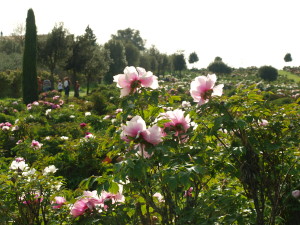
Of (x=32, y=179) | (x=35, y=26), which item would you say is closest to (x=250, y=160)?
(x=32, y=179)

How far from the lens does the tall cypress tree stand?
17.1 meters

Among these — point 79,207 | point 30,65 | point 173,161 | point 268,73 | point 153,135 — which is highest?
point 30,65

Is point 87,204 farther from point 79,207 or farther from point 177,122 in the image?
point 177,122

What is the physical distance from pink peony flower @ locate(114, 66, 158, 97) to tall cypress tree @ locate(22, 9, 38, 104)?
52.1 ft

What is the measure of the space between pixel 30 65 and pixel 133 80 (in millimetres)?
17014

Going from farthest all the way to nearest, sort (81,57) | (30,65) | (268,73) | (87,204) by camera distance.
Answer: (268,73) → (81,57) → (30,65) → (87,204)

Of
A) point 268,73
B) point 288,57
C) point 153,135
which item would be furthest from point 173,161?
point 288,57

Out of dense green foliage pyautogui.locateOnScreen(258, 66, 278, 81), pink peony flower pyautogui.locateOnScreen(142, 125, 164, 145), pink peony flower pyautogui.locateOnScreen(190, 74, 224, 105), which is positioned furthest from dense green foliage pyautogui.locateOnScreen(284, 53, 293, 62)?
pink peony flower pyautogui.locateOnScreen(142, 125, 164, 145)

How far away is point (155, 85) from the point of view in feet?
7.09

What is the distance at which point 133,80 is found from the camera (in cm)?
212

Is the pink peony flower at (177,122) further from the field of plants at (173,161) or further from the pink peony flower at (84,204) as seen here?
the pink peony flower at (84,204)

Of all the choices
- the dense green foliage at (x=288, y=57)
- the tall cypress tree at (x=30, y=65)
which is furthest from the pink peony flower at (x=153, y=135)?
the dense green foliage at (x=288, y=57)

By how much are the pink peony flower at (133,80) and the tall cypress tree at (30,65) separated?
625 inches

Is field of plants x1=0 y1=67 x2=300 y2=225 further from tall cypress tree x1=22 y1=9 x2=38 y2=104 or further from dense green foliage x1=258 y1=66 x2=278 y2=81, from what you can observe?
dense green foliage x1=258 y1=66 x2=278 y2=81
